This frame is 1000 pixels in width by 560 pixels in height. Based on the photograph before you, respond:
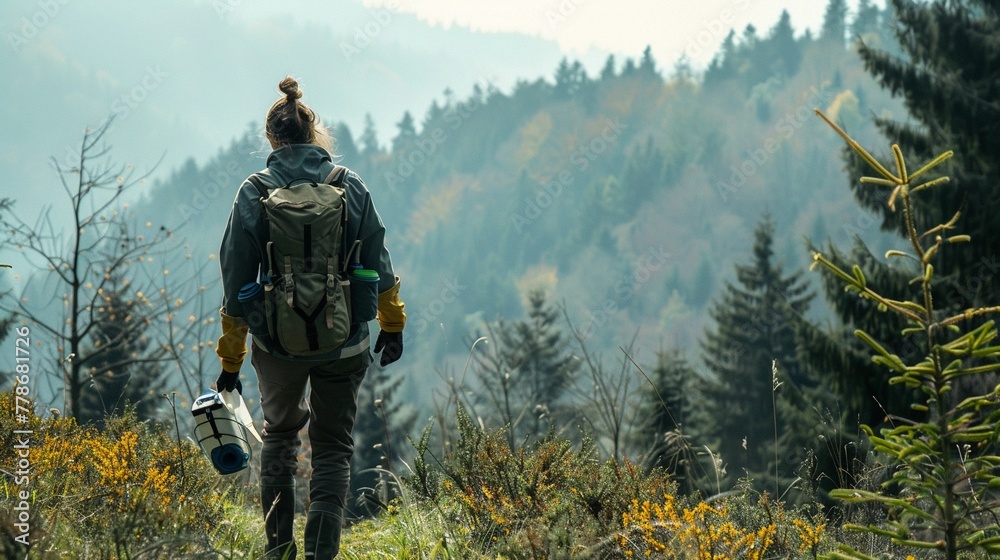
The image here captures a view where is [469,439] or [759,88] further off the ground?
[759,88]

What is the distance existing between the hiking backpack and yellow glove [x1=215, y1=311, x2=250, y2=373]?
18cm

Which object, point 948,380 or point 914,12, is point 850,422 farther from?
A: point 948,380

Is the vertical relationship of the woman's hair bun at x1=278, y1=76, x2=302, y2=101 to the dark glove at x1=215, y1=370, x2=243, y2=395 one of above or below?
above

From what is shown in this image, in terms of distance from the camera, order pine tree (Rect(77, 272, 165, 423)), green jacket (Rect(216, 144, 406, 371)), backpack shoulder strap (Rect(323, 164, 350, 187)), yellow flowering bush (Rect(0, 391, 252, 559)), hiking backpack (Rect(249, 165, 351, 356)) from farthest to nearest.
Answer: pine tree (Rect(77, 272, 165, 423)) → backpack shoulder strap (Rect(323, 164, 350, 187)) → green jacket (Rect(216, 144, 406, 371)) → hiking backpack (Rect(249, 165, 351, 356)) → yellow flowering bush (Rect(0, 391, 252, 559))

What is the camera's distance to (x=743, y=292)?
123ft

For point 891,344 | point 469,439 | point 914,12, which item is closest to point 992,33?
point 914,12

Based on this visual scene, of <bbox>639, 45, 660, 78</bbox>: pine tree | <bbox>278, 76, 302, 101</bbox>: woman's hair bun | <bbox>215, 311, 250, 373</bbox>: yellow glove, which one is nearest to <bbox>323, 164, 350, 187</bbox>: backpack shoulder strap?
<bbox>278, 76, 302, 101</bbox>: woman's hair bun

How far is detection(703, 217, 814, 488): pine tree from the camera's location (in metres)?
35.0

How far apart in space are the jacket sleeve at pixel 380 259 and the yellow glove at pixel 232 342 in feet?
1.71

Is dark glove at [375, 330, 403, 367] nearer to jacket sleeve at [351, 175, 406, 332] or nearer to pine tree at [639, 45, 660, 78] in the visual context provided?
jacket sleeve at [351, 175, 406, 332]

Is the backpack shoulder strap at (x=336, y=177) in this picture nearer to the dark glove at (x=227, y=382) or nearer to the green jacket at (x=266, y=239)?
the green jacket at (x=266, y=239)

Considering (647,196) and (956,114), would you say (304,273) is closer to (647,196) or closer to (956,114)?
(956,114)

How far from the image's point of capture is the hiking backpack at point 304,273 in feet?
9.89

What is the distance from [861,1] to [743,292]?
500 ft
